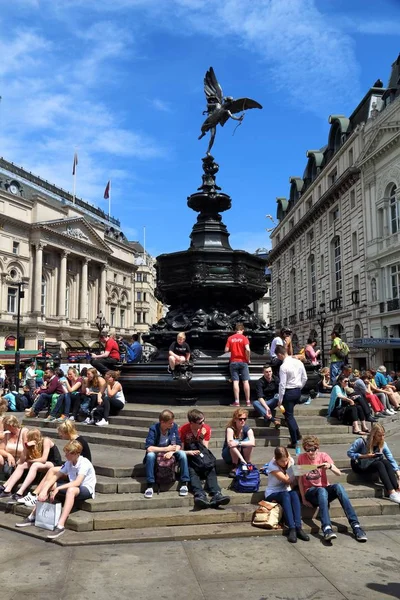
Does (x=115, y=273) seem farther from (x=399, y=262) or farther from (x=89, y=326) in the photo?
(x=399, y=262)

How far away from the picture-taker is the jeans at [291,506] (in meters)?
5.83

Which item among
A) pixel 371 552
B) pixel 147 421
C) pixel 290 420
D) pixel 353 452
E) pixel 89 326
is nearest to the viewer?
pixel 371 552

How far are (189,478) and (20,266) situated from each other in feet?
195

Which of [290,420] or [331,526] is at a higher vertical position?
[290,420]

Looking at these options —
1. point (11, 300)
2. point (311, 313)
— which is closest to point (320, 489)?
point (311, 313)

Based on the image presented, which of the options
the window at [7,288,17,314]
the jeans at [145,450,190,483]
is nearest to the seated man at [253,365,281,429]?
the jeans at [145,450,190,483]

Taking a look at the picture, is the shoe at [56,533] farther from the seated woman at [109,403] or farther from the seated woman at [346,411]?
the seated woman at [346,411]

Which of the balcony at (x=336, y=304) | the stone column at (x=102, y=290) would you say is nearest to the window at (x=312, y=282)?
the balcony at (x=336, y=304)

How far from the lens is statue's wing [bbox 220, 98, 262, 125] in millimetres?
14348

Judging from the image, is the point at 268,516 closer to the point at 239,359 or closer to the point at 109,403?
the point at 239,359

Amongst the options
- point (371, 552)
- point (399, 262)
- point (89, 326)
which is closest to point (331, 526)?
point (371, 552)

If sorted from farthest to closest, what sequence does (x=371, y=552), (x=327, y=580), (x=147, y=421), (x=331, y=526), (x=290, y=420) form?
(x=147, y=421) → (x=290, y=420) → (x=331, y=526) → (x=371, y=552) → (x=327, y=580)

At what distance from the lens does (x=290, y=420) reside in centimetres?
834

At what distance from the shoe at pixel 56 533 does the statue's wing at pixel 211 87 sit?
40.3ft
